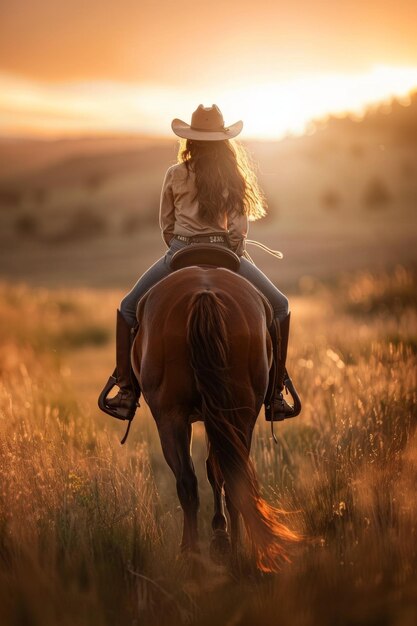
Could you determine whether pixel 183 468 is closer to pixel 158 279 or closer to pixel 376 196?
pixel 158 279

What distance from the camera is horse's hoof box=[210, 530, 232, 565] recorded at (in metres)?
4.75

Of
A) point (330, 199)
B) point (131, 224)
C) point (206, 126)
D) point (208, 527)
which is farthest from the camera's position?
point (330, 199)

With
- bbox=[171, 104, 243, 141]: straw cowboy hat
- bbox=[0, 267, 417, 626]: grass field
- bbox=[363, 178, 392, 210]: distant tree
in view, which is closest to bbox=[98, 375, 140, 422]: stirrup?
bbox=[0, 267, 417, 626]: grass field

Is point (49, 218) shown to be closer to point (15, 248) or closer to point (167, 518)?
point (15, 248)

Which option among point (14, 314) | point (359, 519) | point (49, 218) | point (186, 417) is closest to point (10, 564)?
point (186, 417)

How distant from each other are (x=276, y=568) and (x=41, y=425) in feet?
9.43

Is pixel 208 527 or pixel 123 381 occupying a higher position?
pixel 123 381

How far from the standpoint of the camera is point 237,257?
5215 mm

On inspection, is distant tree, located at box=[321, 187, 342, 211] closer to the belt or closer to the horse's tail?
the belt

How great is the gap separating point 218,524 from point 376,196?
73392mm

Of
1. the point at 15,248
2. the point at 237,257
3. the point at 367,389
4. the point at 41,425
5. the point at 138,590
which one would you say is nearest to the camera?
the point at 138,590

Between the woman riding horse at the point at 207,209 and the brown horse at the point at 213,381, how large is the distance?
1.86 feet

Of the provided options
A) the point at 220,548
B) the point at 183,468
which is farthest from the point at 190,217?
the point at 220,548

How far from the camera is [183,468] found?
15.1 ft
